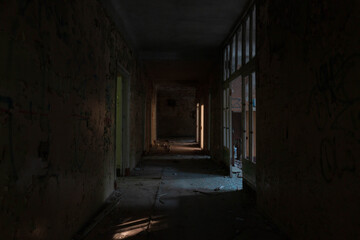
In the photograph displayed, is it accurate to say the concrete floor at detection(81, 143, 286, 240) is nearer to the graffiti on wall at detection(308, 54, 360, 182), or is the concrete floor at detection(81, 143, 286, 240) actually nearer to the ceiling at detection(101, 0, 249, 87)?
the graffiti on wall at detection(308, 54, 360, 182)

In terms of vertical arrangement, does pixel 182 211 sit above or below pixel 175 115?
below

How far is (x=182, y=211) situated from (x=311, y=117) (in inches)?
82.2

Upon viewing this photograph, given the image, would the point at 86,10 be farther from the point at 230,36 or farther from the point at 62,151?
the point at 230,36

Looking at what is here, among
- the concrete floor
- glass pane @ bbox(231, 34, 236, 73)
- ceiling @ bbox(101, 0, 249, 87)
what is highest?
ceiling @ bbox(101, 0, 249, 87)

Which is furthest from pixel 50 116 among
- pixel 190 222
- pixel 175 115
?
pixel 175 115

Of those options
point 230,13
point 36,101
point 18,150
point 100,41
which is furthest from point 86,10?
point 230,13

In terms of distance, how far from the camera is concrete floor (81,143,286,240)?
271 centimetres

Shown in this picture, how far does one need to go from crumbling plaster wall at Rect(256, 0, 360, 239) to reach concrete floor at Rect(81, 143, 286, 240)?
42 centimetres

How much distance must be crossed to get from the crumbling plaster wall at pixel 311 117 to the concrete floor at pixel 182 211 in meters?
0.42

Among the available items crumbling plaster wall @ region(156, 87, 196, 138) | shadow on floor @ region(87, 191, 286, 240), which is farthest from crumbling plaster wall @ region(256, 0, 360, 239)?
crumbling plaster wall @ region(156, 87, 196, 138)

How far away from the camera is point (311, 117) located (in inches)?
84.0

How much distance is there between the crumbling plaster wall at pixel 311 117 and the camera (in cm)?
166

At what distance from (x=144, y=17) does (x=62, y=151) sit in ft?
10.9

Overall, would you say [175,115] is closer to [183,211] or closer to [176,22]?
[176,22]
